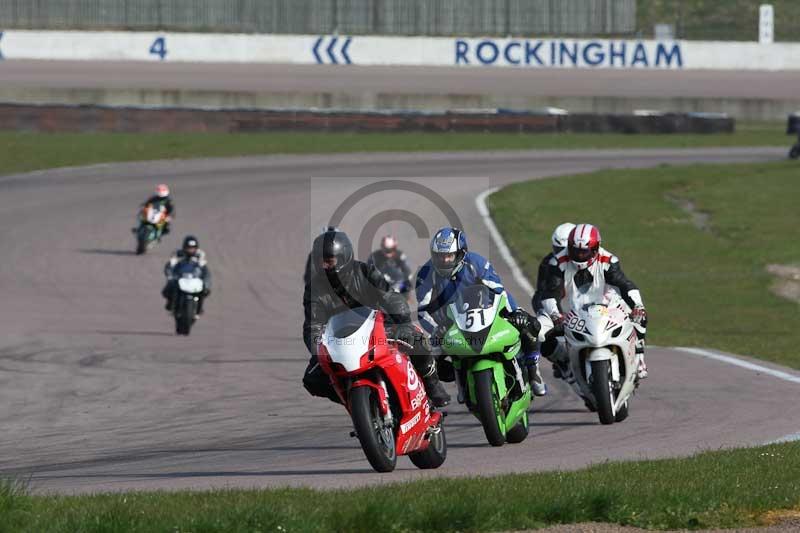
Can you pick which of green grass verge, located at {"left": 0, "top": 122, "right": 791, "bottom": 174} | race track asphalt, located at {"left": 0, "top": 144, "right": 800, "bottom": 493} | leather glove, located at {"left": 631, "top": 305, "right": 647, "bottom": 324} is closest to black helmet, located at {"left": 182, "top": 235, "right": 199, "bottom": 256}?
race track asphalt, located at {"left": 0, "top": 144, "right": 800, "bottom": 493}

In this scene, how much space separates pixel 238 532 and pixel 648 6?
58415mm

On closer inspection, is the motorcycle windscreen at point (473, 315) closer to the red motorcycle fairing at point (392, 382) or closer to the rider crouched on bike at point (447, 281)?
the rider crouched on bike at point (447, 281)

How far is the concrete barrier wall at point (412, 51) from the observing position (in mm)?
58312

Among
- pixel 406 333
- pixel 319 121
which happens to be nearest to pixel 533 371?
pixel 406 333

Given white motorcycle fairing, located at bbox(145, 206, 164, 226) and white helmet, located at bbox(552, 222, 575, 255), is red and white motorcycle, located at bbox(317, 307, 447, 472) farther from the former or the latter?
white motorcycle fairing, located at bbox(145, 206, 164, 226)

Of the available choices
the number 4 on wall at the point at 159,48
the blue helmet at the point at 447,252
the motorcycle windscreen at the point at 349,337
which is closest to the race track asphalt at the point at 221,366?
the motorcycle windscreen at the point at 349,337

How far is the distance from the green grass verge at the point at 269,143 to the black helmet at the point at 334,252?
31.4m

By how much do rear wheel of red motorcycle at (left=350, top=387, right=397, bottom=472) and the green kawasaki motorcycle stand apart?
123cm

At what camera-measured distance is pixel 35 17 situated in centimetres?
5831

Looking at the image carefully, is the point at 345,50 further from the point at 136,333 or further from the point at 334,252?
the point at 334,252

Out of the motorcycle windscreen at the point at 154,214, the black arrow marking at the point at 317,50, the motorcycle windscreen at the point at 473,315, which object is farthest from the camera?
the black arrow marking at the point at 317,50

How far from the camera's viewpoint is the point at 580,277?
42.8 ft

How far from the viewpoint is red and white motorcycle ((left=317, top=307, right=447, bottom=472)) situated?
30.7ft

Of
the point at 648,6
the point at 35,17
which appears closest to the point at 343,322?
the point at 35,17
